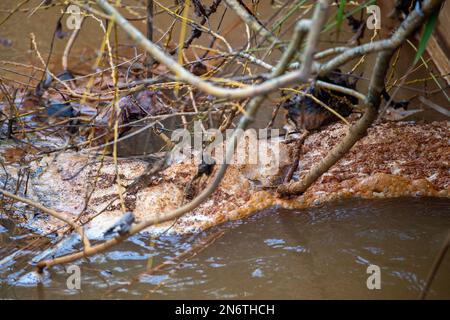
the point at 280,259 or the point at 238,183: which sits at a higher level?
the point at 238,183

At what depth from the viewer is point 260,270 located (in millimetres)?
2510

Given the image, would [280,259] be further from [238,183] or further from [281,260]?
[238,183]

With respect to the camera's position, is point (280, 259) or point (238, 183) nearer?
point (280, 259)

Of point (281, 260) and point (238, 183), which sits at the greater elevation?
point (238, 183)

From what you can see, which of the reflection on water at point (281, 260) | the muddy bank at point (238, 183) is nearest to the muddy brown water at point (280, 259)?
the reflection on water at point (281, 260)

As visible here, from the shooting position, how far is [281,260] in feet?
8.54

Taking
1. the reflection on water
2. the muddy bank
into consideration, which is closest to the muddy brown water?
the reflection on water

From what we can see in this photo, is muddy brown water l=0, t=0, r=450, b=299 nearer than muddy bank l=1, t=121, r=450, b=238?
Yes

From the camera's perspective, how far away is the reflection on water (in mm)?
2354

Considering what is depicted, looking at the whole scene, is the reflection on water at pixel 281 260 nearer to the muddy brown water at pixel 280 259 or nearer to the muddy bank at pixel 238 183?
the muddy brown water at pixel 280 259

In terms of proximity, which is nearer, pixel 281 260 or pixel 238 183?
pixel 281 260

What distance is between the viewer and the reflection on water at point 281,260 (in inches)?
92.7

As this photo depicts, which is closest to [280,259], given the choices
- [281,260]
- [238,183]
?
[281,260]

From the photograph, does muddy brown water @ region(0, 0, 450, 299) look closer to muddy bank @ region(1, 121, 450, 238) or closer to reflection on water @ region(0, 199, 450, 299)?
reflection on water @ region(0, 199, 450, 299)
